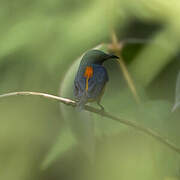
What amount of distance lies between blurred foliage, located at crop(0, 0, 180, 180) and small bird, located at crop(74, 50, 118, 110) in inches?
0.5

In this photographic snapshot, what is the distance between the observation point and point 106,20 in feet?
2.19

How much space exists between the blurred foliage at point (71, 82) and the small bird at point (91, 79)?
0.05ft

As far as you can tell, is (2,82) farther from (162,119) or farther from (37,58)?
(162,119)

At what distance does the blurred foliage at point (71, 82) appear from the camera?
1.72ft

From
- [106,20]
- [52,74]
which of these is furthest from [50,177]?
[106,20]

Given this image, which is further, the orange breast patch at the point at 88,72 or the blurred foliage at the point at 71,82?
the orange breast patch at the point at 88,72

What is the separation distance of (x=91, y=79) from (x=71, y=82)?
6 cm

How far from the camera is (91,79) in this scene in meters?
0.68

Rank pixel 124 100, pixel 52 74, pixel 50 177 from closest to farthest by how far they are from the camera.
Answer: pixel 124 100 → pixel 52 74 → pixel 50 177

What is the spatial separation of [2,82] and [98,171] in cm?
24

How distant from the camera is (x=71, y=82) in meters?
0.63

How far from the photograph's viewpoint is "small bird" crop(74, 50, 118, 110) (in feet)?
2.07

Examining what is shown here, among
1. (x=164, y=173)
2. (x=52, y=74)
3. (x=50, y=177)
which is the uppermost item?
(x=52, y=74)

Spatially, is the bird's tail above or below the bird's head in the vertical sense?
below
